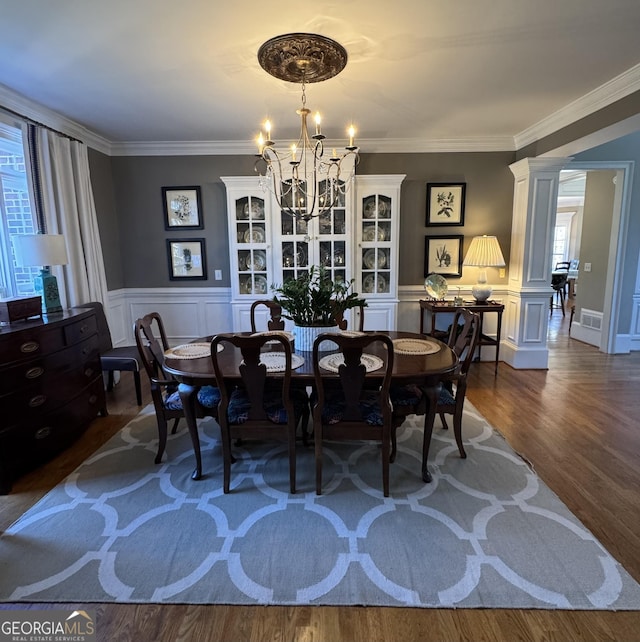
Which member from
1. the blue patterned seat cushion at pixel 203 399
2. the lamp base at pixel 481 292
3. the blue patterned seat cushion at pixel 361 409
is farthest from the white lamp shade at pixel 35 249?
the lamp base at pixel 481 292

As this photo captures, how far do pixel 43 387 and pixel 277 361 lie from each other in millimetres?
1558

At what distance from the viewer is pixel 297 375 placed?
6.87ft

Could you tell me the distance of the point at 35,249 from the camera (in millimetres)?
2766

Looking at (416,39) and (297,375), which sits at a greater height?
(416,39)

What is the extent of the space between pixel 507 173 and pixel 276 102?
283 cm

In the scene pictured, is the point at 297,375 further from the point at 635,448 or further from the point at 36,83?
the point at 36,83

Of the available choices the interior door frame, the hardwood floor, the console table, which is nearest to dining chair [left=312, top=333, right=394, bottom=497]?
the hardwood floor

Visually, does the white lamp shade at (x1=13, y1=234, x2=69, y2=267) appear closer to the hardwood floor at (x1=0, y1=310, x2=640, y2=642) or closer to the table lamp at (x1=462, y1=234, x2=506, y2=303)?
the hardwood floor at (x1=0, y1=310, x2=640, y2=642)

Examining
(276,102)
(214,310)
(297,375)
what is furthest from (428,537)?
(214,310)

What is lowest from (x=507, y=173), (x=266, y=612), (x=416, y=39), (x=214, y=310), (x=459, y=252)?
(x=266, y=612)

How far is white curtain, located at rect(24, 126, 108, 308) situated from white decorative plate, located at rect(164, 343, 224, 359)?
165 cm

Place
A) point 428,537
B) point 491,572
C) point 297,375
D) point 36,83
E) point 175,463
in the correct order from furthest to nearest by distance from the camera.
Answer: point 36,83 → point 175,463 → point 297,375 → point 428,537 → point 491,572

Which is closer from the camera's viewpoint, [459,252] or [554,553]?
[554,553]

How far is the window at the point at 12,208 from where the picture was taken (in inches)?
120
